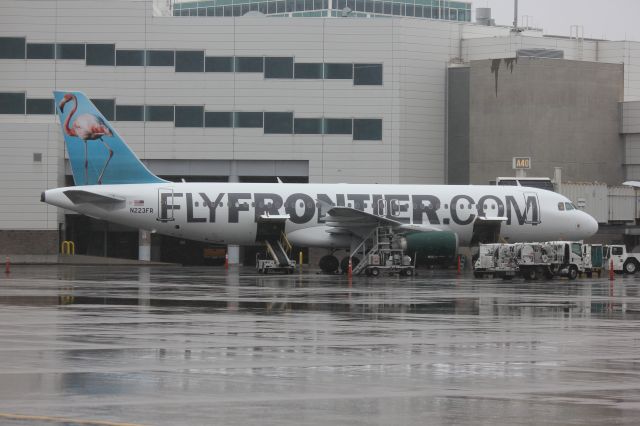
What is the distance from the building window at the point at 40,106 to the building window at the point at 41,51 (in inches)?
106

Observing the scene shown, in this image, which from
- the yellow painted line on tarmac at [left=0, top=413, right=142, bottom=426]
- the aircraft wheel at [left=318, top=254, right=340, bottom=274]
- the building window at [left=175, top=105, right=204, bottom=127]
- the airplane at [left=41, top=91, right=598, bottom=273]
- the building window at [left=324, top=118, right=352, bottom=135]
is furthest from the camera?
the building window at [left=324, top=118, right=352, bottom=135]

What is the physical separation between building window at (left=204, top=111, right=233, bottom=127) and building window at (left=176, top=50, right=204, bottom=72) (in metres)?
2.84

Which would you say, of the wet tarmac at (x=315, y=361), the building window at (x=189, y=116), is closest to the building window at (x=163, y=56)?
the building window at (x=189, y=116)

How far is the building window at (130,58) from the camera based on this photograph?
71.3m

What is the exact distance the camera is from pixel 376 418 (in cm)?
1170

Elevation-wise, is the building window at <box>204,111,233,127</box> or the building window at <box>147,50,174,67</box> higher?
the building window at <box>147,50,174,67</box>

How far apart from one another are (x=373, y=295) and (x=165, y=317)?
1067 cm

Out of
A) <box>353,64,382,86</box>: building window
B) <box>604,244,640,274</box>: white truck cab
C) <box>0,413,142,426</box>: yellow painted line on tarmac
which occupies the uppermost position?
<box>353,64,382,86</box>: building window

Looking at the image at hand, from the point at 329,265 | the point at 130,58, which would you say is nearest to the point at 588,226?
the point at 329,265

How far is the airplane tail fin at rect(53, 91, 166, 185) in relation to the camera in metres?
52.3

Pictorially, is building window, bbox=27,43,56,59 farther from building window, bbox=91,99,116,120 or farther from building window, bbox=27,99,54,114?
building window, bbox=91,99,116,120

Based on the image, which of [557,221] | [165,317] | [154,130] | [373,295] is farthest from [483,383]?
[154,130]

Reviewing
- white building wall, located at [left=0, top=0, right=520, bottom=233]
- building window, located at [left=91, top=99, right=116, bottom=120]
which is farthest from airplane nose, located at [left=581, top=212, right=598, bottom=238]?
building window, located at [left=91, top=99, right=116, bottom=120]

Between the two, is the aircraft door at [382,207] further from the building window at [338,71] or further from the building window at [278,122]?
the building window at [338,71]
